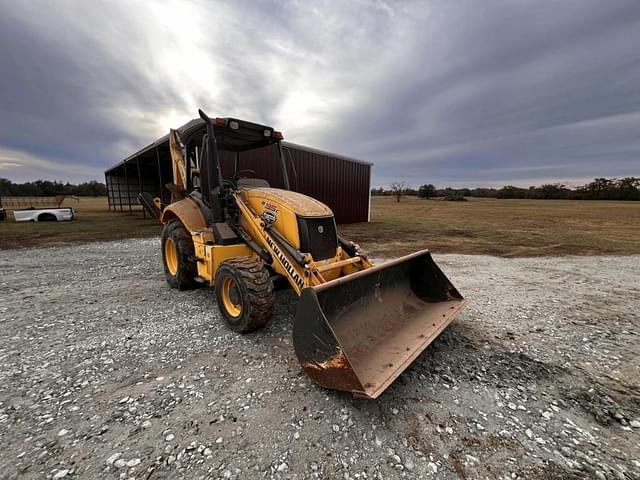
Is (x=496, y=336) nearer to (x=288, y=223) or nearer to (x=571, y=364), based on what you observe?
(x=571, y=364)

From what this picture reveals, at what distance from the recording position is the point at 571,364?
285cm

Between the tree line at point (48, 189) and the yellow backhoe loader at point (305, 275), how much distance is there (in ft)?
223

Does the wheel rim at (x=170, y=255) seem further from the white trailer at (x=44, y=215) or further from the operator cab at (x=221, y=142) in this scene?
the white trailer at (x=44, y=215)

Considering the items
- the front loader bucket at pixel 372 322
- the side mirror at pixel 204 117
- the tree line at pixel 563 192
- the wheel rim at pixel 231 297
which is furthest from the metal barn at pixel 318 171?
the tree line at pixel 563 192

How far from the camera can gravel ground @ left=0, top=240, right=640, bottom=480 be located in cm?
176

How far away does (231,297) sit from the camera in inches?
132

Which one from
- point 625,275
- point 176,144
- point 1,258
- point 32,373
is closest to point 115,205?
point 1,258

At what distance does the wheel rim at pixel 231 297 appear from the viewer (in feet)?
10.7

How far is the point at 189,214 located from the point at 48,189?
83994mm

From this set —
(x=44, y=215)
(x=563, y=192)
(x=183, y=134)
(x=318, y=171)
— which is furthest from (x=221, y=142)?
(x=563, y=192)

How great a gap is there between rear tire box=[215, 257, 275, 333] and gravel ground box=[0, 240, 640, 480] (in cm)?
23

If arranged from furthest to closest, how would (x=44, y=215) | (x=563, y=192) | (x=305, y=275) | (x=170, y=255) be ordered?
1. (x=563, y=192)
2. (x=44, y=215)
3. (x=170, y=255)
4. (x=305, y=275)

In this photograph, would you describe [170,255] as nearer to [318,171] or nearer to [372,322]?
[372,322]

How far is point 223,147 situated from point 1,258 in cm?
717
